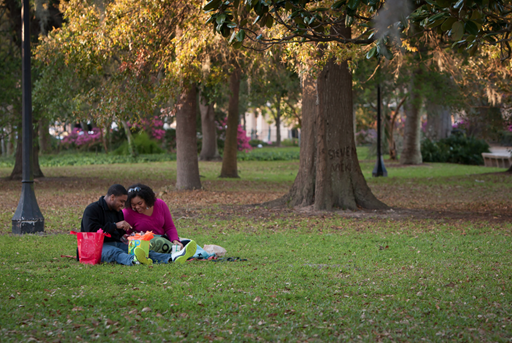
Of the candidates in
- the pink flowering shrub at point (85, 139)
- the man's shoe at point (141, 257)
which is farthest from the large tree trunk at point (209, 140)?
the man's shoe at point (141, 257)

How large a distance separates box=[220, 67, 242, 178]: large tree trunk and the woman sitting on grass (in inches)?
469

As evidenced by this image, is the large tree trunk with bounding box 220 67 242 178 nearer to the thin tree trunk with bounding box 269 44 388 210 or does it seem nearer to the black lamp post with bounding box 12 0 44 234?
the thin tree trunk with bounding box 269 44 388 210

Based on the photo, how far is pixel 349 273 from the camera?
5922 mm

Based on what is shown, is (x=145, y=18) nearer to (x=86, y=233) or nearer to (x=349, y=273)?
(x=86, y=233)

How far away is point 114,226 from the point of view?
6301mm

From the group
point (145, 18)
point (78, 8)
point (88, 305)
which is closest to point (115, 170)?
point (78, 8)

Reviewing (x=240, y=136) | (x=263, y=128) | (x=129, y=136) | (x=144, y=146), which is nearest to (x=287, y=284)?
(x=129, y=136)

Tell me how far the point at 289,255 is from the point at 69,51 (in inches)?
282

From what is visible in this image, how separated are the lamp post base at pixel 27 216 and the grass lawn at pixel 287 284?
24cm

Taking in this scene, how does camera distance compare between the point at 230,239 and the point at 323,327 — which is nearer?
the point at 323,327

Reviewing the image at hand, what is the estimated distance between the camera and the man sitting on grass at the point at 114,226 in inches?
244

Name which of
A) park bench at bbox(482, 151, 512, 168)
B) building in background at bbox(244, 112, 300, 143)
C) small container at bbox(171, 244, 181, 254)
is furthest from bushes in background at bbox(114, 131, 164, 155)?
building in background at bbox(244, 112, 300, 143)

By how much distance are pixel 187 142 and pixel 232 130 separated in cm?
466

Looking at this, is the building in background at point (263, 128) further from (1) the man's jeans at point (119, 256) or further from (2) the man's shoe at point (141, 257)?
(2) the man's shoe at point (141, 257)
